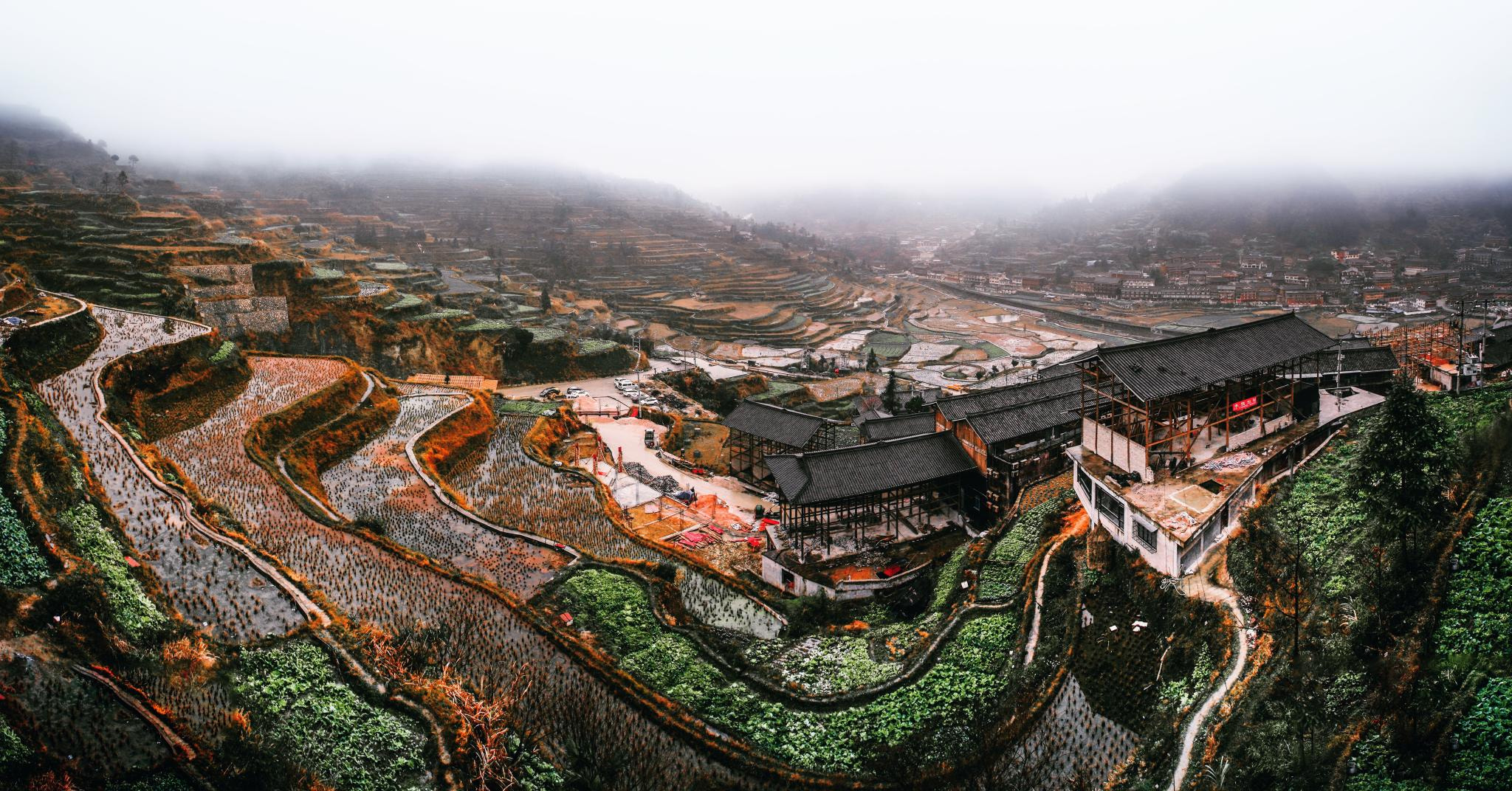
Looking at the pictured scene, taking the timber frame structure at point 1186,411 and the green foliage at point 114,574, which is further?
the timber frame structure at point 1186,411

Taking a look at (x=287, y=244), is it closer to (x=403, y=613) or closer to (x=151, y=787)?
(x=403, y=613)

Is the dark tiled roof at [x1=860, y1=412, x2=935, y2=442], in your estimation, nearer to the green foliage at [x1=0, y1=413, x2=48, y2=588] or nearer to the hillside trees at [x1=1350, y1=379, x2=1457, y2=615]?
the hillside trees at [x1=1350, y1=379, x2=1457, y2=615]

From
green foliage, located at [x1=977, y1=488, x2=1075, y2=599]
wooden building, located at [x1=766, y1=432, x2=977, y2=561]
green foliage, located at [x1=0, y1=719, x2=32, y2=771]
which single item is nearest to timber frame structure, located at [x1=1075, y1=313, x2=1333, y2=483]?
green foliage, located at [x1=977, y1=488, x2=1075, y2=599]

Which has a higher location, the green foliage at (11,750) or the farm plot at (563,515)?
the green foliage at (11,750)

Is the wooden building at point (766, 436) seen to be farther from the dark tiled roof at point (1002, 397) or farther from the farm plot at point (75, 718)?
the farm plot at point (75, 718)

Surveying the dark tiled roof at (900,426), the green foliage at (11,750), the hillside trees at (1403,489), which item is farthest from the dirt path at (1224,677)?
the green foliage at (11,750)
